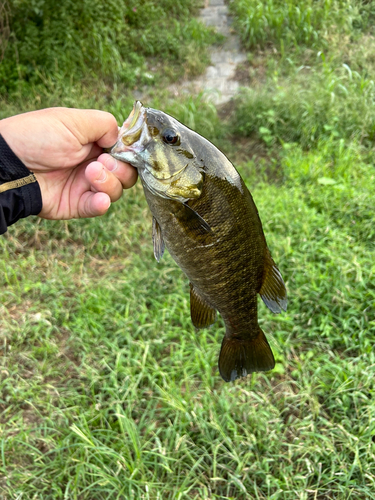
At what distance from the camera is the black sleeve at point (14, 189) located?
6.13 feet

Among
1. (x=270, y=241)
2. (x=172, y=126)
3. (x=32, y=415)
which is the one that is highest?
(x=172, y=126)

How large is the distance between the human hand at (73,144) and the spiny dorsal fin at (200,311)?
61 centimetres

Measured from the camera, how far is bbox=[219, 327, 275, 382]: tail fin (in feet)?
5.83

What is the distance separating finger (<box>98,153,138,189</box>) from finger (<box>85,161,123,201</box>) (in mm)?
19

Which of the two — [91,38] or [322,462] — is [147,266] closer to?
[322,462]

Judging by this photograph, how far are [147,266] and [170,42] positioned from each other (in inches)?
200

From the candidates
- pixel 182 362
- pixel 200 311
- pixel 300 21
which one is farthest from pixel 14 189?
pixel 300 21

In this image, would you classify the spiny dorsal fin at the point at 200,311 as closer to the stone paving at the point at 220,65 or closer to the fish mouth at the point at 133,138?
the fish mouth at the point at 133,138

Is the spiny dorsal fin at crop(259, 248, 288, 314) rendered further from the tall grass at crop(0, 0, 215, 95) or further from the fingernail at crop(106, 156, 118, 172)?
the tall grass at crop(0, 0, 215, 95)

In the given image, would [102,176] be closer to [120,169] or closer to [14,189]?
[120,169]

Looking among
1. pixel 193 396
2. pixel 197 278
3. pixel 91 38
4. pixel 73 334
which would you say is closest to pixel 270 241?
pixel 193 396

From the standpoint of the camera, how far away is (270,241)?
373cm

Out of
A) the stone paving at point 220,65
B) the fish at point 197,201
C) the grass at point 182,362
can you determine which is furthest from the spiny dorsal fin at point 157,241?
the stone paving at point 220,65

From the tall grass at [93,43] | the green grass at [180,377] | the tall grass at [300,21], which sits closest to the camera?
the green grass at [180,377]
